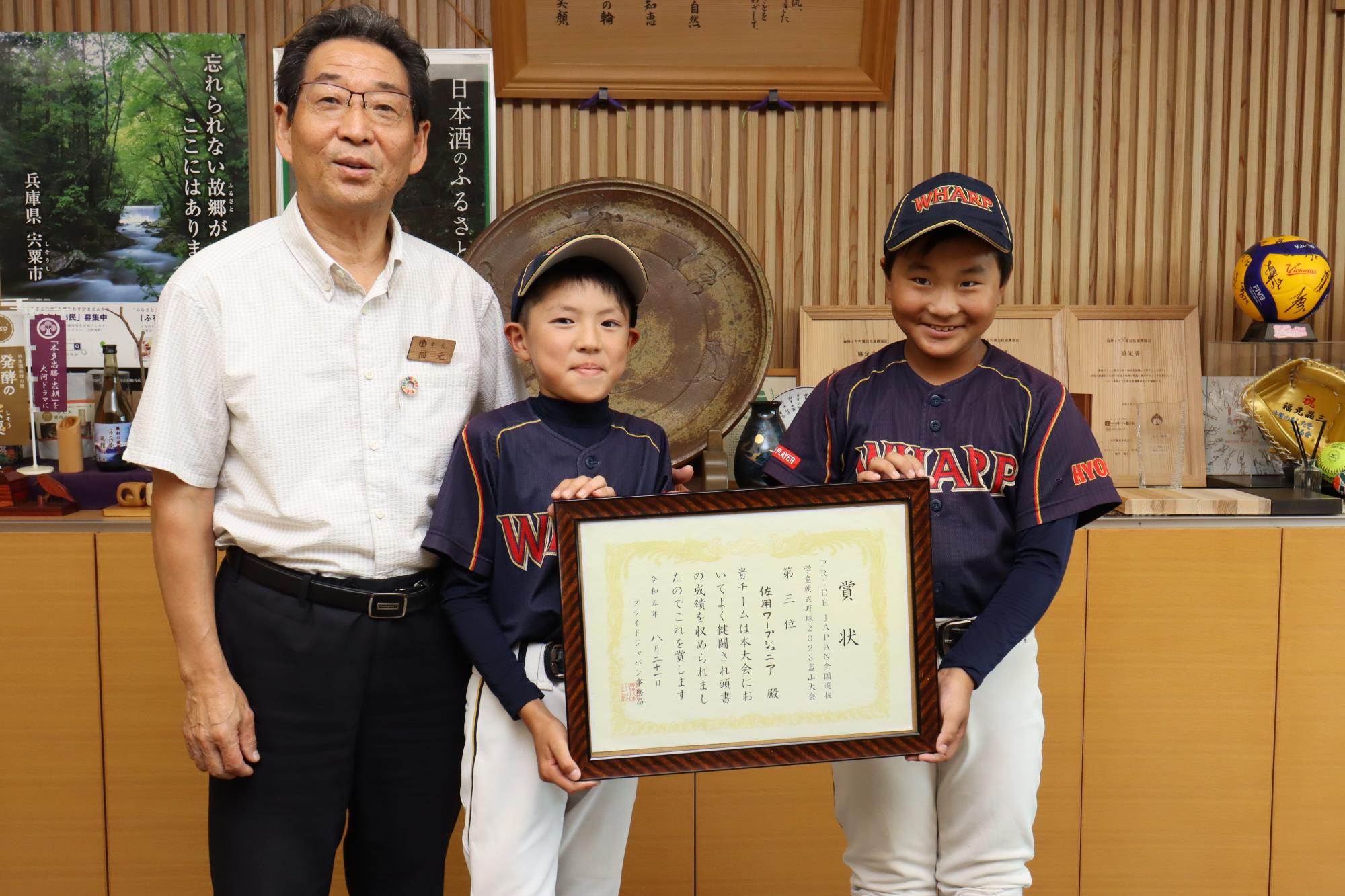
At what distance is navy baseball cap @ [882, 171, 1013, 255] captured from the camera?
4.84 feet

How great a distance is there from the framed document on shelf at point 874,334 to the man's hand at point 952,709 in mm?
1436

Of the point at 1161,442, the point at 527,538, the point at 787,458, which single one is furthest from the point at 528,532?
the point at 1161,442

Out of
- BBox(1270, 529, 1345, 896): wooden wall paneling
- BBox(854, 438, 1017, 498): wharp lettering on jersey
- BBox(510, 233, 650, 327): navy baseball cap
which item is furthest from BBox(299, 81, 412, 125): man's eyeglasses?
BBox(1270, 529, 1345, 896): wooden wall paneling

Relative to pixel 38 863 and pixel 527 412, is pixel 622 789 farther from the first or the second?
pixel 38 863

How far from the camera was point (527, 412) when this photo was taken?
1.52 m

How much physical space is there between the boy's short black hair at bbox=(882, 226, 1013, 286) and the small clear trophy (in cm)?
136

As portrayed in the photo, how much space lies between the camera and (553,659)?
57.0 inches

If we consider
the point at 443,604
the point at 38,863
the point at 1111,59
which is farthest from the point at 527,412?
the point at 1111,59

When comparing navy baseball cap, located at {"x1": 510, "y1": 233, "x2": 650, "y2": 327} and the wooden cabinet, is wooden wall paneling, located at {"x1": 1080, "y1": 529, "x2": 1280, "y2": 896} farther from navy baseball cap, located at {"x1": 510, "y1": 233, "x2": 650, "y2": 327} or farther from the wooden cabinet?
navy baseball cap, located at {"x1": 510, "y1": 233, "x2": 650, "y2": 327}

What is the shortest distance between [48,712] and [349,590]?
1.35 meters

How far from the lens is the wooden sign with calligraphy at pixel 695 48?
2695mm

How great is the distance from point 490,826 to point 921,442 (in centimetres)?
86

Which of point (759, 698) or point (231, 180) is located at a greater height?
point (231, 180)

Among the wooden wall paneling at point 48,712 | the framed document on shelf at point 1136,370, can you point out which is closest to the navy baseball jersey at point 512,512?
the wooden wall paneling at point 48,712
